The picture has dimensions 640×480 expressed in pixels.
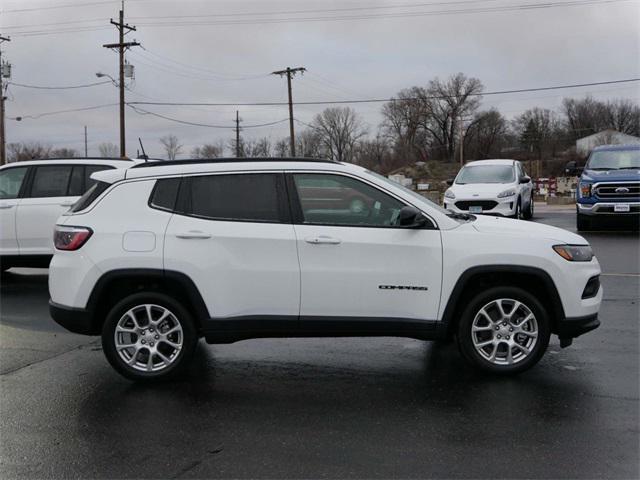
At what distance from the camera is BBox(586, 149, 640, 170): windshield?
15.5 metres

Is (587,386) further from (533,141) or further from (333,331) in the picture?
(533,141)

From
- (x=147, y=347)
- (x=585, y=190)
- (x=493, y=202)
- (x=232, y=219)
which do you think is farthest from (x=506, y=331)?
(x=493, y=202)

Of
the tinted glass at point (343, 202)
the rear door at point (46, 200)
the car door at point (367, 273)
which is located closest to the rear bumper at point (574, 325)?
the car door at point (367, 273)

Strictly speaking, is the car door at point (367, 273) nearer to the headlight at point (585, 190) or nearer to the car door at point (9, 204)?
the car door at point (9, 204)

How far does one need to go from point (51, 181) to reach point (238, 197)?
545 cm

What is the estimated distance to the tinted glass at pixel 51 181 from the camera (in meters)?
9.38

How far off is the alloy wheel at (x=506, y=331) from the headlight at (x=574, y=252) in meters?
0.51

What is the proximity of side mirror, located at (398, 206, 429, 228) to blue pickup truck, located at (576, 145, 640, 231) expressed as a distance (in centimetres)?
1151

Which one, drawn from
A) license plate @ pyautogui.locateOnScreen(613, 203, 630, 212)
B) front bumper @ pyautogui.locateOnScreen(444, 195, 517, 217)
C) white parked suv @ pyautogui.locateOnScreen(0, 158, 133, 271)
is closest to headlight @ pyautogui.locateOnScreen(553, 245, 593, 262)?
white parked suv @ pyautogui.locateOnScreen(0, 158, 133, 271)

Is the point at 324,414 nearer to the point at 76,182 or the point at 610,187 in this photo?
the point at 76,182

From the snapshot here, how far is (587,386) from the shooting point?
16.0 feet

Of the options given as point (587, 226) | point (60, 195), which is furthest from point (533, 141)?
point (60, 195)

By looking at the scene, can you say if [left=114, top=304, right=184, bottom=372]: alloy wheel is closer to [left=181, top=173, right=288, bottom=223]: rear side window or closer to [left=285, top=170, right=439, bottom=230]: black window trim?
[left=181, top=173, right=288, bottom=223]: rear side window

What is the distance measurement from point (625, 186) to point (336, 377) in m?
11.9
